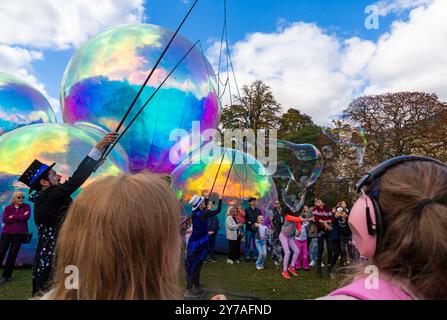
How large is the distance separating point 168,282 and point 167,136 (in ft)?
23.6

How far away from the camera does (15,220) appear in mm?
7348

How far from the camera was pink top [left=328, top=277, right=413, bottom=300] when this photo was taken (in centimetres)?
117

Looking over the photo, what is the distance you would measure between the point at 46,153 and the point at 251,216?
618cm

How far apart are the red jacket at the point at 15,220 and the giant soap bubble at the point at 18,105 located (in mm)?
5087

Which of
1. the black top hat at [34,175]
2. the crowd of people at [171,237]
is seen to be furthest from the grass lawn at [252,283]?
the crowd of people at [171,237]

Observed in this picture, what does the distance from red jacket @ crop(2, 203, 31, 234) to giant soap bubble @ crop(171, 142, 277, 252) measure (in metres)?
4.13

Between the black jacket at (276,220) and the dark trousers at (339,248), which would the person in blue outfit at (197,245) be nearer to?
the dark trousers at (339,248)

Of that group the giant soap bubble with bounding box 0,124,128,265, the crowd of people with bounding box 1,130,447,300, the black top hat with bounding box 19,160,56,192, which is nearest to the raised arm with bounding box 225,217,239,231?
the giant soap bubble with bounding box 0,124,128,265

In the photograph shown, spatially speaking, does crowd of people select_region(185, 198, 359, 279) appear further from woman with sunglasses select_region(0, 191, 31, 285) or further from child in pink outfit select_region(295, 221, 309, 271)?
woman with sunglasses select_region(0, 191, 31, 285)

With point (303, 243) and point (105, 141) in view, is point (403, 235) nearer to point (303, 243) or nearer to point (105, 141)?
point (105, 141)

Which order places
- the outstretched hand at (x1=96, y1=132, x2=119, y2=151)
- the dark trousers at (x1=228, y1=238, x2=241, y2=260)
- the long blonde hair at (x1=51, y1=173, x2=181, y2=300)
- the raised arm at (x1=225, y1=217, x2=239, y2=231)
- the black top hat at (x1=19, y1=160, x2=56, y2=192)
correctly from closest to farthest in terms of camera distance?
the long blonde hair at (x1=51, y1=173, x2=181, y2=300), the outstretched hand at (x1=96, y1=132, x2=119, y2=151), the black top hat at (x1=19, y1=160, x2=56, y2=192), the raised arm at (x1=225, y1=217, x2=239, y2=231), the dark trousers at (x1=228, y1=238, x2=241, y2=260)

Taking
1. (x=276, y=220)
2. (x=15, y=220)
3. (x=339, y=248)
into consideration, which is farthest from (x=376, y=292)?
(x=276, y=220)
